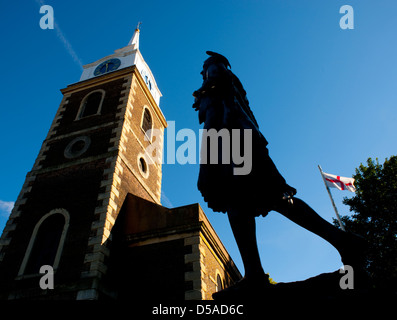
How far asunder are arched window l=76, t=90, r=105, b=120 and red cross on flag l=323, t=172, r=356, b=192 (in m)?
12.0

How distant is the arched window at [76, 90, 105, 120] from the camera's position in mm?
15055

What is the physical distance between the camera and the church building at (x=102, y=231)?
8.40m

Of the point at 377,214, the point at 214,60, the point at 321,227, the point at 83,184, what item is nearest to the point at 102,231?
the point at 83,184

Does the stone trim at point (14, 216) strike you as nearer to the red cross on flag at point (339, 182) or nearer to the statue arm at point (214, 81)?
the statue arm at point (214, 81)

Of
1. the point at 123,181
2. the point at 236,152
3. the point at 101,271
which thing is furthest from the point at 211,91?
the point at 123,181

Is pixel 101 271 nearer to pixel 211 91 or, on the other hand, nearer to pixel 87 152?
pixel 87 152

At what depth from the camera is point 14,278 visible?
Answer: 8.98 meters

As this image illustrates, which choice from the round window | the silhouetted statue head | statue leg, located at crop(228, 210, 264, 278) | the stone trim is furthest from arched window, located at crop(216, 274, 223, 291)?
the silhouetted statue head

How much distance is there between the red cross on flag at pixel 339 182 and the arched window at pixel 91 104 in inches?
472

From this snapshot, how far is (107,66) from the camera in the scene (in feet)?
59.8

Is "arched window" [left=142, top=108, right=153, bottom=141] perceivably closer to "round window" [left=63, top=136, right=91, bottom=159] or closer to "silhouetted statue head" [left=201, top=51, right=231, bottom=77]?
"round window" [left=63, top=136, right=91, bottom=159]
